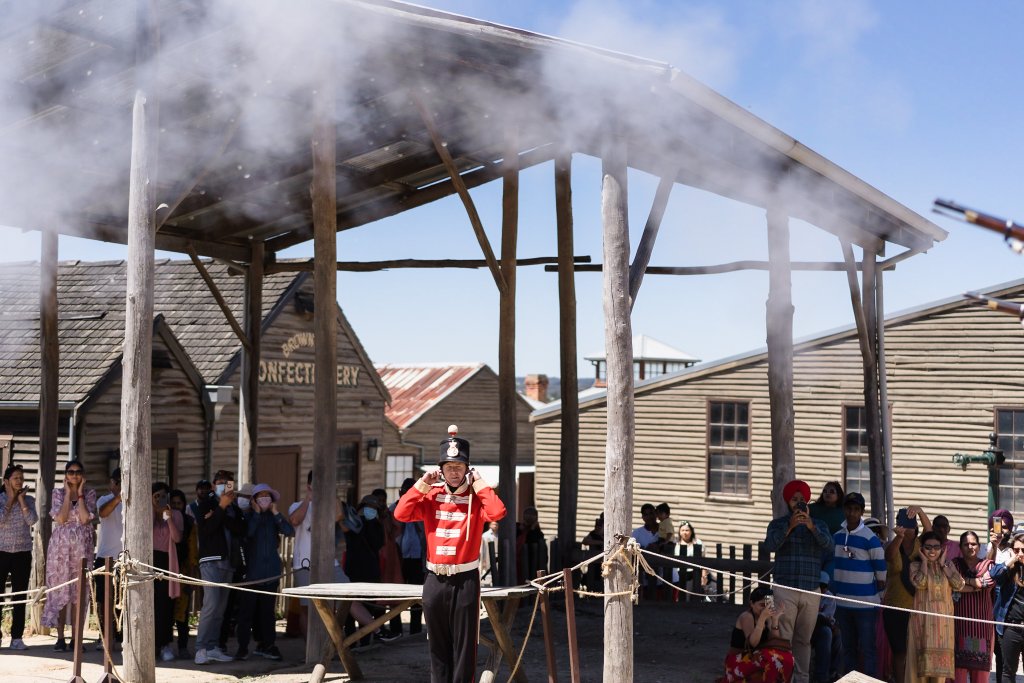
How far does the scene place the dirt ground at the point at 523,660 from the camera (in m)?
9.02

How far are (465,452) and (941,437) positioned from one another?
1369 cm

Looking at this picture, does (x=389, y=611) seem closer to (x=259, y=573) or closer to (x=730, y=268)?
(x=259, y=573)

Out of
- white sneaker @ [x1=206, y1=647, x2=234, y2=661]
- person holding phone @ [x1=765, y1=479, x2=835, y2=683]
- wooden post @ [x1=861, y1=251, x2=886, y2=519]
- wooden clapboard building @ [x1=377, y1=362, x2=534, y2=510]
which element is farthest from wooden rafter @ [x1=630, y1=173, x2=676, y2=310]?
wooden clapboard building @ [x1=377, y1=362, x2=534, y2=510]

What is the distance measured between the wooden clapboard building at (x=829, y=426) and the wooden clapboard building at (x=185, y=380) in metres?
3.94

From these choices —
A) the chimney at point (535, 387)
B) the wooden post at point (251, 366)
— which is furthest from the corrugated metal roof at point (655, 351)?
the wooden post at point (251, 366)

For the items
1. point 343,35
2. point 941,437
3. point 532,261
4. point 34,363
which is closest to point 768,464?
point 941,437

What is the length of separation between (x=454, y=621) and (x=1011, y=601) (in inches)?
189

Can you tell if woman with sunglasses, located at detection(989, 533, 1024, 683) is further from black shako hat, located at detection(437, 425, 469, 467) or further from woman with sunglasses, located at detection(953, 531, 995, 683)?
black shako hat, located at detection(437, 425, 469, 467)

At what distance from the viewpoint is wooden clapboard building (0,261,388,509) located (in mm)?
15883

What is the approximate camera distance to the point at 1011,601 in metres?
9.20

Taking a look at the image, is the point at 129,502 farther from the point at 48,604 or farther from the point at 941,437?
the point at 941,437

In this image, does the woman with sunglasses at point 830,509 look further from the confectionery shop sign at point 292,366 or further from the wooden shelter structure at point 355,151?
the confectionery shop sign at point 292,366

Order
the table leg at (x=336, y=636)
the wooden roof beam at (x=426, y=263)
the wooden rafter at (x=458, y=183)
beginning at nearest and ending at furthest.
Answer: the table leg at (x=336, y=636) < the wooden rafter at (x=458, y=183) < the wooden roof beam at (x=426, y=263)

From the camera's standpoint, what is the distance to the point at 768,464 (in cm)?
2052
